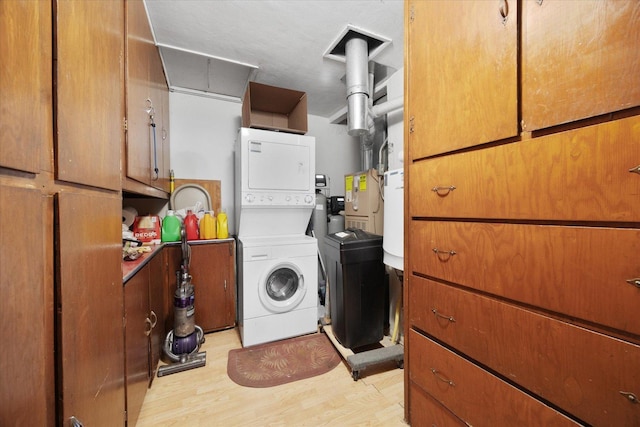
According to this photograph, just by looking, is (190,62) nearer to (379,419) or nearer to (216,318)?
(216,318)

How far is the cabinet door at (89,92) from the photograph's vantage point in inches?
22.6

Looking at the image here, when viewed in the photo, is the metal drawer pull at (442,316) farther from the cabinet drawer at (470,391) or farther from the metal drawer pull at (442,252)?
the metal drawer pull at (442,252)

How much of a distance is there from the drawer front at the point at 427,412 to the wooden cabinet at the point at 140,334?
1343mm

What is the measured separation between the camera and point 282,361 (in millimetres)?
1888

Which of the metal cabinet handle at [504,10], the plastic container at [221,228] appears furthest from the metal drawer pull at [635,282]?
the plastic container at [221,228]

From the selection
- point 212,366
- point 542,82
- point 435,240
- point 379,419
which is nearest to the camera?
point 542,82

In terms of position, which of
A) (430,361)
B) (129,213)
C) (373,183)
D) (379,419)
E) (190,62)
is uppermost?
(190,62)

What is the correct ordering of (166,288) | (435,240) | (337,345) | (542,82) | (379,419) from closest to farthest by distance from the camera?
1. (542,82)
2. (435,240)
3. (379,419)
4. (337,345)
5. (166,288)

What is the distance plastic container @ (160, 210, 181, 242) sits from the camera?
87.7 inches

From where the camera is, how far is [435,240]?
1.08 meters

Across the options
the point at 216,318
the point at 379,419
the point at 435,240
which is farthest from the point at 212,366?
the point at 435,240

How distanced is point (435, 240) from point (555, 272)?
417mm

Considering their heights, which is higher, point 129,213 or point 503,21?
point 503,21

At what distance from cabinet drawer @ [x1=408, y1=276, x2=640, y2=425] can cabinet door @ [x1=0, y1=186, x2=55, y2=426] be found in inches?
47.9
